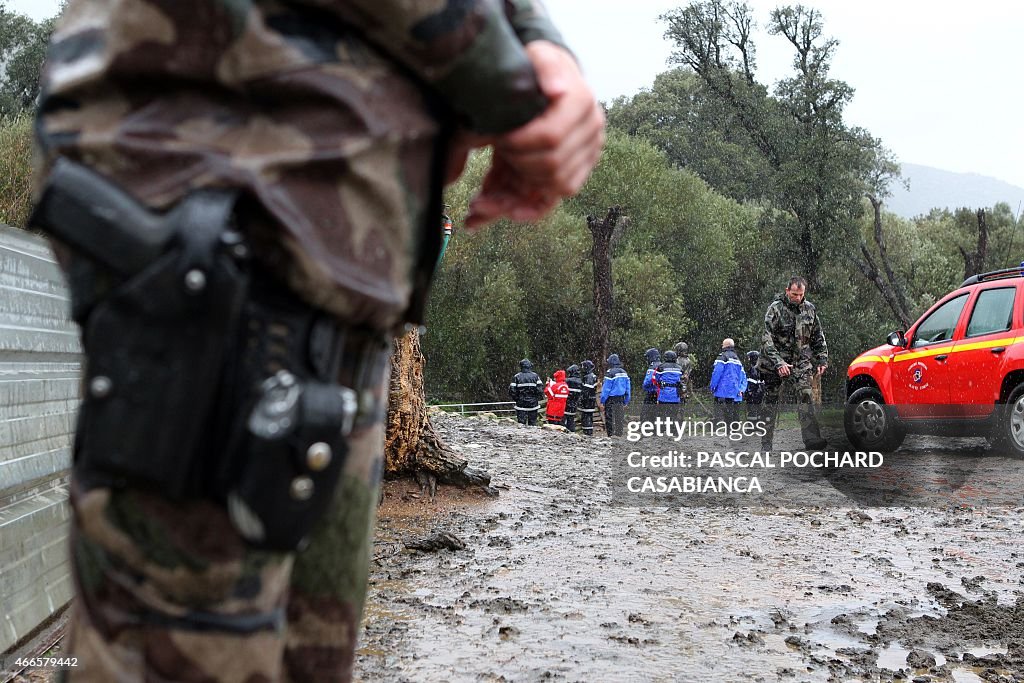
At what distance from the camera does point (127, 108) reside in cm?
114

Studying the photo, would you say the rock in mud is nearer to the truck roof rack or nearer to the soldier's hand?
the soldier's hand

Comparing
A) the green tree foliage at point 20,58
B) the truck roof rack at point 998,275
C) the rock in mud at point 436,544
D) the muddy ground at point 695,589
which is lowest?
the muddy ground at point 695,589

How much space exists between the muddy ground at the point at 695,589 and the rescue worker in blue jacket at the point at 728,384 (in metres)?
7.20

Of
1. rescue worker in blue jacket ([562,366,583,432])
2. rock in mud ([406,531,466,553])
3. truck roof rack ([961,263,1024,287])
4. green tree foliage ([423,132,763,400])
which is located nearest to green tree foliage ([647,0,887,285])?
green tree foliage ([423,132,763,400])

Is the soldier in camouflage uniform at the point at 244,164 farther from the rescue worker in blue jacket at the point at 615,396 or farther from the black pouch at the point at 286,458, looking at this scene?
the rescue worker in blue jacket at the point at 615,396

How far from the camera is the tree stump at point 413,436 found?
718 cm

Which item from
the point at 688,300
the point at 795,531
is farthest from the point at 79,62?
the point at 688,300

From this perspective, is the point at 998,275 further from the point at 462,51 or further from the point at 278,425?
the point at 278,425

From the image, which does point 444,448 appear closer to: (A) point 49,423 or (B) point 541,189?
(A) point 49,423

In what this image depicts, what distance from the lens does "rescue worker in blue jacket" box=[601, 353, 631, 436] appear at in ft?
65.8

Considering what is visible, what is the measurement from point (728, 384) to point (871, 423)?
12.5 ft

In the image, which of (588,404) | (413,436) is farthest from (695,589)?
(588,404)

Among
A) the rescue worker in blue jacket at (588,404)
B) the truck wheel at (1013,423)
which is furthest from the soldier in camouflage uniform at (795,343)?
the rescue worker in blue jacket at (588,404)

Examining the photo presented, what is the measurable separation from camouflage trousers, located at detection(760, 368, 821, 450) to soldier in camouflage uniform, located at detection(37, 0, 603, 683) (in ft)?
38.2
